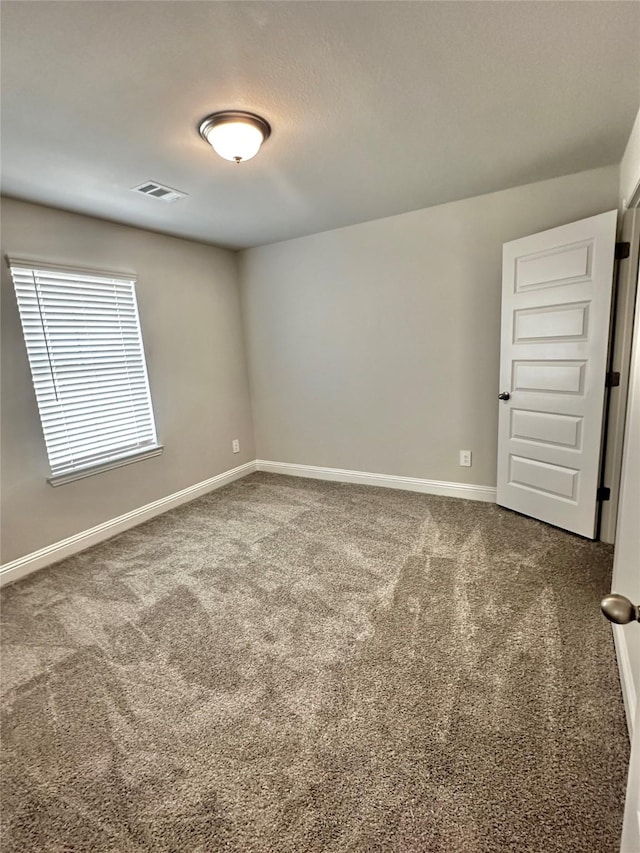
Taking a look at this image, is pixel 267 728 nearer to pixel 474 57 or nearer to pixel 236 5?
pixel 236 5

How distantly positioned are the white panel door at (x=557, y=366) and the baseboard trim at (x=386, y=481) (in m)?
0.36

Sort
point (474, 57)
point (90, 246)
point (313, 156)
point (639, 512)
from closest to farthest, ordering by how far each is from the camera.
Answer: point (639, 512) < point (474, 57) < point (313, 156) < point (90, 246)

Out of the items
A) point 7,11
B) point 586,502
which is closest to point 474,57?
point 7,11

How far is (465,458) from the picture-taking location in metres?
3.39

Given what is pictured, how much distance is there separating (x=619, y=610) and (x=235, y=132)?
2205 millimetres

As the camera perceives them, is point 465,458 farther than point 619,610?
Yes

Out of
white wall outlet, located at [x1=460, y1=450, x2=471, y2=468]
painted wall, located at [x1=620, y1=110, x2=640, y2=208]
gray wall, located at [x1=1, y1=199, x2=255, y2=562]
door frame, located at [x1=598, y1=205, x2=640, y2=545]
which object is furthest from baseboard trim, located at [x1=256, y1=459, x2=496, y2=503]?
painted wall, located at [x1=620, y1=110, x2=640, y2=208]

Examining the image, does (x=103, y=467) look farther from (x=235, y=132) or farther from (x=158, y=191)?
(x=235, y=132)

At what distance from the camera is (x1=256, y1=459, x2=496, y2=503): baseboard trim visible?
3.39 m

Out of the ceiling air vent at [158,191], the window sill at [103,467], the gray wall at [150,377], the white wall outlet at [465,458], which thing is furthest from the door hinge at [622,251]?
the window sill at [103,467]

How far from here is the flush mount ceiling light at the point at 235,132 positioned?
5.86 feet

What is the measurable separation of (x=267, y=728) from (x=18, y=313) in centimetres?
278

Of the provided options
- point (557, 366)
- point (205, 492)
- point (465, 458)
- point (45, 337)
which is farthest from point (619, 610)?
point (205, 492)

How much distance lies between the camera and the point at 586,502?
2.60 metres
